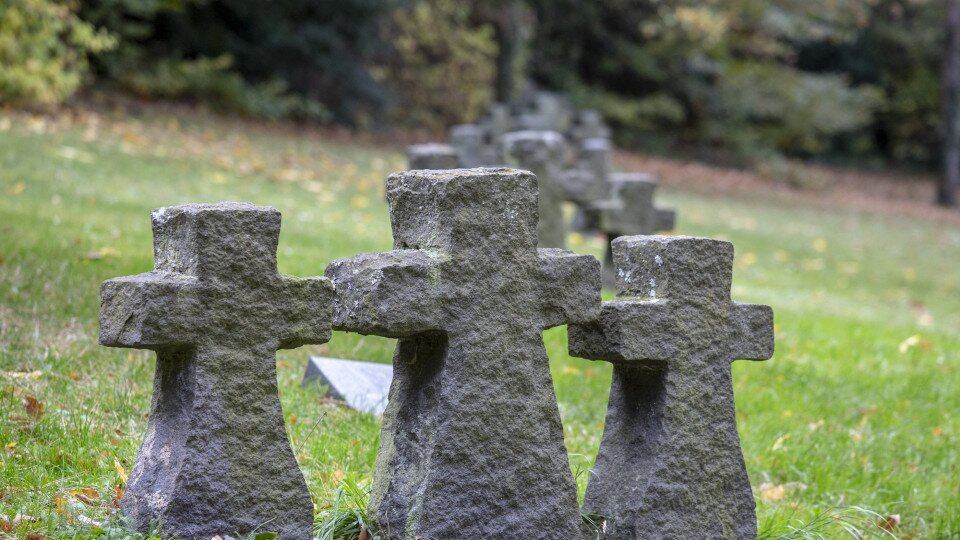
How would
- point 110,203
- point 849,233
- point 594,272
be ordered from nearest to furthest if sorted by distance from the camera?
1. point 594,272
2. point 110,203
3. point 849,233

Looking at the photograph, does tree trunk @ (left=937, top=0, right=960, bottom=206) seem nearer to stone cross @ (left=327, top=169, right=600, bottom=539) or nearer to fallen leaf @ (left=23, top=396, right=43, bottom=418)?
stone cross @ (left=327, top=169, right=600, bottom=539)

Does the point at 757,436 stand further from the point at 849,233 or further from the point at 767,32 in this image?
the point at 767,32

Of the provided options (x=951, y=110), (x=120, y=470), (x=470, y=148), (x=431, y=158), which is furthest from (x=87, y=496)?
(x=951, y=110)

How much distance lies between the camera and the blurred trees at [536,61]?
20.8 metres

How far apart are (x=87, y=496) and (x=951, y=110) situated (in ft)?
90.0

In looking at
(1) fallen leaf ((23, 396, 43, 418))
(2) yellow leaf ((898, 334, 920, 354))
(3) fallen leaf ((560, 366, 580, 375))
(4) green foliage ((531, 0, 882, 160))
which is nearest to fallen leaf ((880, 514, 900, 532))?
(3) fallen leaf ((560, 366, 580, 375))

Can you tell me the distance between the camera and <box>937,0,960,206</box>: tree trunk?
84.5ft

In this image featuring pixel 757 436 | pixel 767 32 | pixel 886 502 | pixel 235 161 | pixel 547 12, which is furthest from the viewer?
pixel 547 12

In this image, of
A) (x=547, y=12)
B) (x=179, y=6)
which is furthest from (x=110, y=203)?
(x=547, y=12)

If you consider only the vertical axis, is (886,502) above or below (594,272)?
below

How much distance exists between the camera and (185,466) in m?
3.08

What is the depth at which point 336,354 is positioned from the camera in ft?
19.9

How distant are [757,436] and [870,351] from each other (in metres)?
3.25

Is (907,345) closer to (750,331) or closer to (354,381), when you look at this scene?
(354,381)
